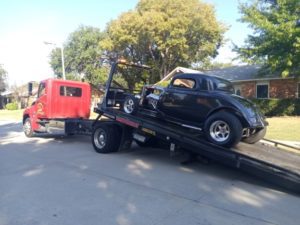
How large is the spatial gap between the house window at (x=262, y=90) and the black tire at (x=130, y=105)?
68.4 feet

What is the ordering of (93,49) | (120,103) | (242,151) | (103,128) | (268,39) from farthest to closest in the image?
(93,49) → (268,39) → (120,103) → (103,128) → (242,151)

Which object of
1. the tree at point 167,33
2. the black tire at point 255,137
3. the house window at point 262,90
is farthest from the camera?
the tree at point 167,33

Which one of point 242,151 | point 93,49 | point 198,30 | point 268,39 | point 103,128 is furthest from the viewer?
point 93,49

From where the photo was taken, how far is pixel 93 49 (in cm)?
5409

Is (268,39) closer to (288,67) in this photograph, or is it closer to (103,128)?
(288,67)

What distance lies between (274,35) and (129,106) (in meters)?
14.0

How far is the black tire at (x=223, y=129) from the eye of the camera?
7.96 meters

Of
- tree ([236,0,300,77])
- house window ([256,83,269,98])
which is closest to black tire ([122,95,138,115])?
tree ([236,0,300,77])

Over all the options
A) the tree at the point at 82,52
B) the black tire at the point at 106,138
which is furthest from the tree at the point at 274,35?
the tree at the point at 82,52

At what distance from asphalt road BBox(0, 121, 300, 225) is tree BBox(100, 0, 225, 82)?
946 inches

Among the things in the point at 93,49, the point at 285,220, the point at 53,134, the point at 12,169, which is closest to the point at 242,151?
the point at 285,220

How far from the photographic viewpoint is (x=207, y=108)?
862 cm

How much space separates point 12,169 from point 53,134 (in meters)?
5.06

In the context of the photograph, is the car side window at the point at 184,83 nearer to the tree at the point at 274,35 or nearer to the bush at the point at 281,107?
the tree at the point at 274,35
